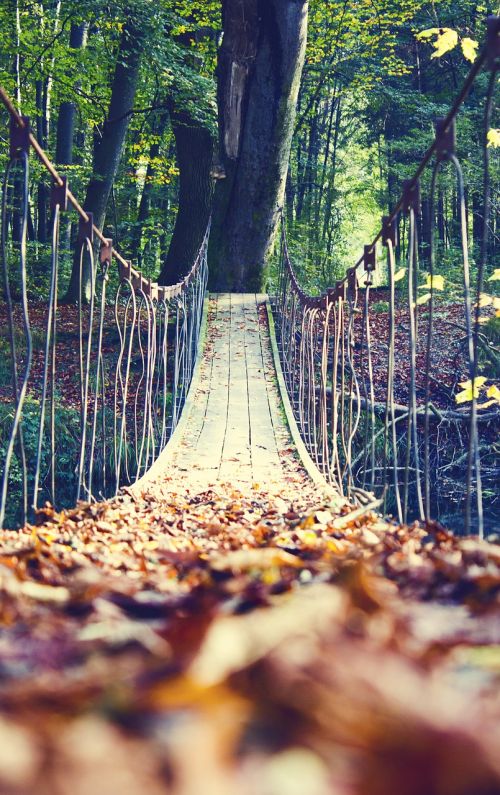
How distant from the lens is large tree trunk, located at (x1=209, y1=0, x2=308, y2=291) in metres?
8.09

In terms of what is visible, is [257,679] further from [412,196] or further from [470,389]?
[412,196]

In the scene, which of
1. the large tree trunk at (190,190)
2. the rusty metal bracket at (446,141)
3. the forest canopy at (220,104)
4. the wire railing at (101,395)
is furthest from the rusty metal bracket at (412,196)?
the large tree trunk at (190,190)

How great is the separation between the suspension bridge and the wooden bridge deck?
0.02 meters

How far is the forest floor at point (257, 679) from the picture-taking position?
1.36ft

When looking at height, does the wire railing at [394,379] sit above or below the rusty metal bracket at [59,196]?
below

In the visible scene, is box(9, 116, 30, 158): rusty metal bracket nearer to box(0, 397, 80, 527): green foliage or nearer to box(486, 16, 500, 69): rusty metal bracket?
box(486, 16, 500, 69): rusty metal bracket

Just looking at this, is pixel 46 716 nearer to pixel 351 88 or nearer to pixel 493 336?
pixel 493 336

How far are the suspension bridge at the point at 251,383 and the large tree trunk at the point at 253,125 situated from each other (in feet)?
1.99

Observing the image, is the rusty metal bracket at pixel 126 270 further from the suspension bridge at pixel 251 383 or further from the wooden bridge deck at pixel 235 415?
the wooden bridge deck at pixel 235 415

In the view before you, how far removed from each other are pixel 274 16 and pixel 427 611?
833 centimetres

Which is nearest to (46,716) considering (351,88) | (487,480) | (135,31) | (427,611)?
(427,611)

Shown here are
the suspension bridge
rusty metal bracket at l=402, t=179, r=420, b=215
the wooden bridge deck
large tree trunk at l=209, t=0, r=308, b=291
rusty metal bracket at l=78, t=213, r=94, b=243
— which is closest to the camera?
the suspension bridge

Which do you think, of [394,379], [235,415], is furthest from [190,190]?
[235,415]

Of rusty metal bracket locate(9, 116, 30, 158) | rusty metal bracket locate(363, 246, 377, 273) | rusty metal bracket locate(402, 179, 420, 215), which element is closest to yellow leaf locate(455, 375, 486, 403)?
rusty metal bracket locate(402, 179, 420, 215)
